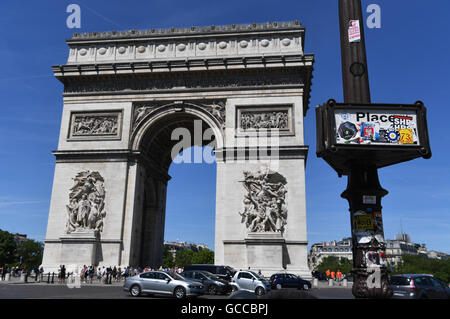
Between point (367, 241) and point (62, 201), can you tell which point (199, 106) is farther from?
point (367, 241)

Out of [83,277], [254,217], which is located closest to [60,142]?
[83,277]

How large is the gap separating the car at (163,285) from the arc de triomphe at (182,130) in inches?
348

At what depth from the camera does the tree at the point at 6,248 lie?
68.1 metres

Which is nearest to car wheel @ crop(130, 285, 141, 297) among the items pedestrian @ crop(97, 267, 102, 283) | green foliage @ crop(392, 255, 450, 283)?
pedestrian @ crop(97, 267, 102, 283)

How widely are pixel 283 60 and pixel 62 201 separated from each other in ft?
63.3

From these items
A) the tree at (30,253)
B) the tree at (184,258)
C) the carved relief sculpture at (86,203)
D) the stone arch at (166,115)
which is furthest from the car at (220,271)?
the tree at (184,258)

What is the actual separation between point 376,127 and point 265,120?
71.0 feet

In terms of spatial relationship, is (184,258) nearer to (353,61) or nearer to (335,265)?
(335,265)

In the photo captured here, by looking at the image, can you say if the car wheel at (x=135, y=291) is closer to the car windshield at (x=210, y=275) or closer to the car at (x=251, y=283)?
the car windshield at (x=210, y=275)

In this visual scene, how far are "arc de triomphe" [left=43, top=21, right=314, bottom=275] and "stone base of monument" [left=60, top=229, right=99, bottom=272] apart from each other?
0.25 ft

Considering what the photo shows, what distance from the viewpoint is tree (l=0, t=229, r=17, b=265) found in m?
68.1

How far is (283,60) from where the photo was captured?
27.8m

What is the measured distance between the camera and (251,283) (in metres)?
18.7

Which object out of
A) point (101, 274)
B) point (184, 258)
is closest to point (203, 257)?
point (184, 258)
